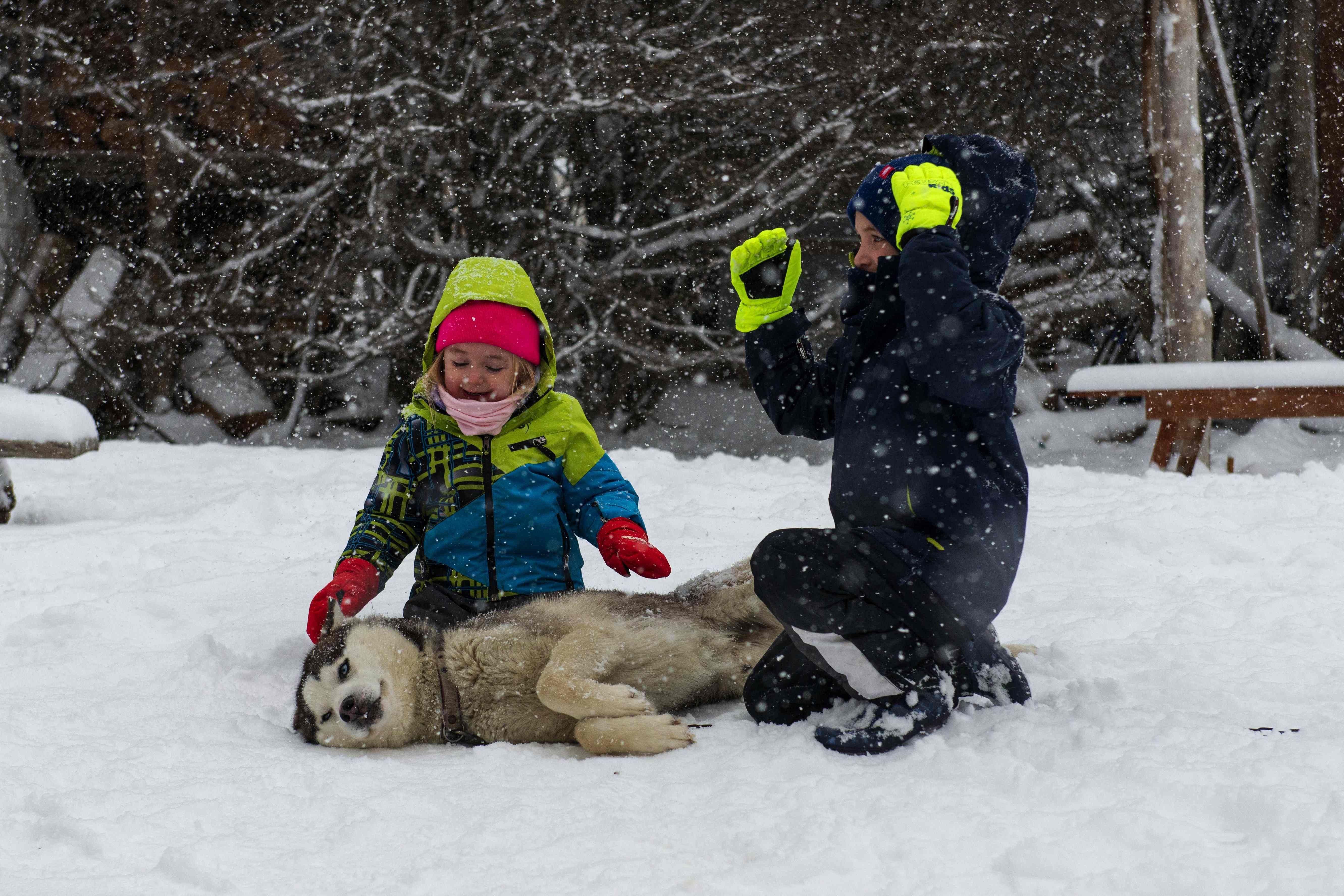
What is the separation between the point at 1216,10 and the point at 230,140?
9.38 metres

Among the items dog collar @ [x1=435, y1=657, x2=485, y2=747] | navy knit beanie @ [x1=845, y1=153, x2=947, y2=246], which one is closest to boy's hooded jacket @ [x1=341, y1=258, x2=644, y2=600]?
dog collar @ [x1=435, y1=657, x2=485, y2=747]

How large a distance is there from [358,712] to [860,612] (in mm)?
1293

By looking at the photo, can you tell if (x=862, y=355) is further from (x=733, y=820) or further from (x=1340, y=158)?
(x=1340, y=158)

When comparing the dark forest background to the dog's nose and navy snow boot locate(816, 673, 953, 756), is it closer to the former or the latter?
the dog's nose

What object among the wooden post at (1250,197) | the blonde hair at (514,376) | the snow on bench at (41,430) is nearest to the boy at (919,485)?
the blonde hair at (514,376)

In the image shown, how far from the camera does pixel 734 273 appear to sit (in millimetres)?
2814

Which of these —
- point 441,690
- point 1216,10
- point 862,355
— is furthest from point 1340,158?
point 441,690

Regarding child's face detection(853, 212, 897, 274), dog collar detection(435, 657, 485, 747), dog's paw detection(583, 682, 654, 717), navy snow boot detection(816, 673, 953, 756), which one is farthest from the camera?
dog collar detection(435, 657, 485, 747)

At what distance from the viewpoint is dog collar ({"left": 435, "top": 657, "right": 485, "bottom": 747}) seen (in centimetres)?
271

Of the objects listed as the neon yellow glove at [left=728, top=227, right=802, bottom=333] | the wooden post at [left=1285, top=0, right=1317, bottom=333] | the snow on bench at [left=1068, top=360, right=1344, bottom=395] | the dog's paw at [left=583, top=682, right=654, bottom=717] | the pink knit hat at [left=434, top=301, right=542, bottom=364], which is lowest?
the dog's paw at [left=583, top=682, right=654, bottom=717]

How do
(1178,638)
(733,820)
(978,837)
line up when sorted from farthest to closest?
(1178,638) → (733,820) → (978,837)

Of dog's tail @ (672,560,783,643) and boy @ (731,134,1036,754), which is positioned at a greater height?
boy @ (731,134,1036,754)

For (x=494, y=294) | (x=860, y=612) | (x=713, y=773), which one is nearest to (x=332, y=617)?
(x=494, y=294)

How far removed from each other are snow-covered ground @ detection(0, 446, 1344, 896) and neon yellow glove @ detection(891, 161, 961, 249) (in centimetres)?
115
